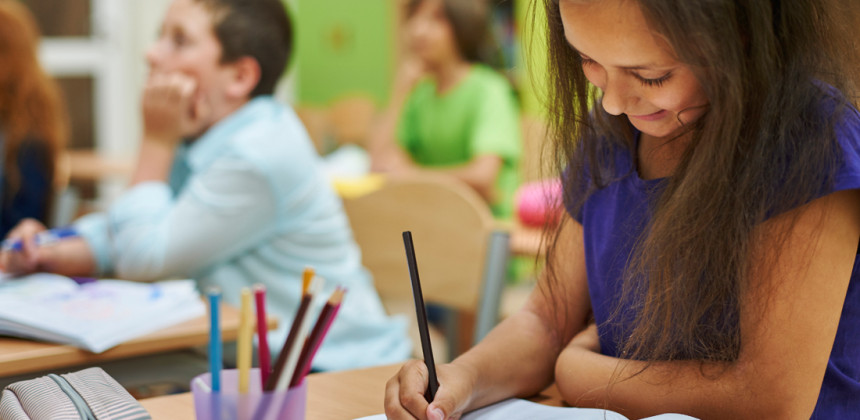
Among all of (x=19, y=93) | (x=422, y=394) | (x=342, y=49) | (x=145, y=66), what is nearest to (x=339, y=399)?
(x=422, y=394)

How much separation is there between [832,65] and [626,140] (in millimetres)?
203

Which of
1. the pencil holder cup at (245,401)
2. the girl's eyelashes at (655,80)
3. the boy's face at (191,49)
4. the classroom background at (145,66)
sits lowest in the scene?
the classroom background at (145,66)

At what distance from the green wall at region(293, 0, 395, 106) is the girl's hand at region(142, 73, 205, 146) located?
3.80 m

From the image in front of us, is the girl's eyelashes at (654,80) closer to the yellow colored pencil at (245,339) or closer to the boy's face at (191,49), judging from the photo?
the yellow colored pencil at (245,339)

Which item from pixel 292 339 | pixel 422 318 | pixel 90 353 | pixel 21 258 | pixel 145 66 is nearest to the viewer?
pixel 292 339

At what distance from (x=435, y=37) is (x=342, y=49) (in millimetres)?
2605

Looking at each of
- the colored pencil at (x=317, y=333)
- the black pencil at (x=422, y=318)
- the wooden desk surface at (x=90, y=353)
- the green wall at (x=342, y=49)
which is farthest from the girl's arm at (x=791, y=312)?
the green wall at (x=342, y=49)

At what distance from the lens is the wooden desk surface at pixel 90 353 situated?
0.99m

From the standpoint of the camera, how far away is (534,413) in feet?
2.64

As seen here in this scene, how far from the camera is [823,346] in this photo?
725mm

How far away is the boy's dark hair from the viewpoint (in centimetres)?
163

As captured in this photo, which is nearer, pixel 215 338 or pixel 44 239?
pixel 215 338

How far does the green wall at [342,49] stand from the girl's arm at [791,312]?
4.78 metres

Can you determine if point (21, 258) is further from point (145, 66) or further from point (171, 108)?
point (145, 66)
